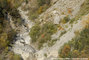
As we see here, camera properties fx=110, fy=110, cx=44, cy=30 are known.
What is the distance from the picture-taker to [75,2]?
59.8 ft

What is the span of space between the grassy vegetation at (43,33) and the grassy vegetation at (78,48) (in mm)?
4748

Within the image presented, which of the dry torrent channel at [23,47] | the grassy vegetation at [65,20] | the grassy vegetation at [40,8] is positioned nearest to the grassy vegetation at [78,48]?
the dry torrent channel at [23,47]

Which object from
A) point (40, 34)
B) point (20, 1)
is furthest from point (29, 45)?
point (20, 1)

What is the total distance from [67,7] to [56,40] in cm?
765

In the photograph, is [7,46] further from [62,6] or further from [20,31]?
[62,6]

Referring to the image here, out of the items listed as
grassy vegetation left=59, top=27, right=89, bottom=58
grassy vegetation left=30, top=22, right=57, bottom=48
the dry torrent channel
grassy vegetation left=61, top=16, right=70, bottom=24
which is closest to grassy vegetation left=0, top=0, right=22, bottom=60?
the dry torrent channel

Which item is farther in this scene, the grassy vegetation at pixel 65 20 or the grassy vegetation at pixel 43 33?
the grassy vegetation at pixel 65 20

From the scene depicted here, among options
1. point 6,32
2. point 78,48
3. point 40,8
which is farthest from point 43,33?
point 40,8

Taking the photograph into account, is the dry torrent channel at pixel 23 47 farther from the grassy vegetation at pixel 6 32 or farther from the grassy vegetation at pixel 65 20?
the grassy vegetation at pixel 65 20

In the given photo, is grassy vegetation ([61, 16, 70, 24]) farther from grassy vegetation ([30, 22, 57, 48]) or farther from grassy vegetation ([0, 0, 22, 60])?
grassy vegetation ([0, 0, 22, 60])

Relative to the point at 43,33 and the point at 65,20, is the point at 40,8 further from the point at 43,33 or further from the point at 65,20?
the point at 43,33

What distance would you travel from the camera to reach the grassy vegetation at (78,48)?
8.15 metres

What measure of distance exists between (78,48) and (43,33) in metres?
6.78

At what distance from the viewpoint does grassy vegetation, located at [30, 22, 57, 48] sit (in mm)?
13969
